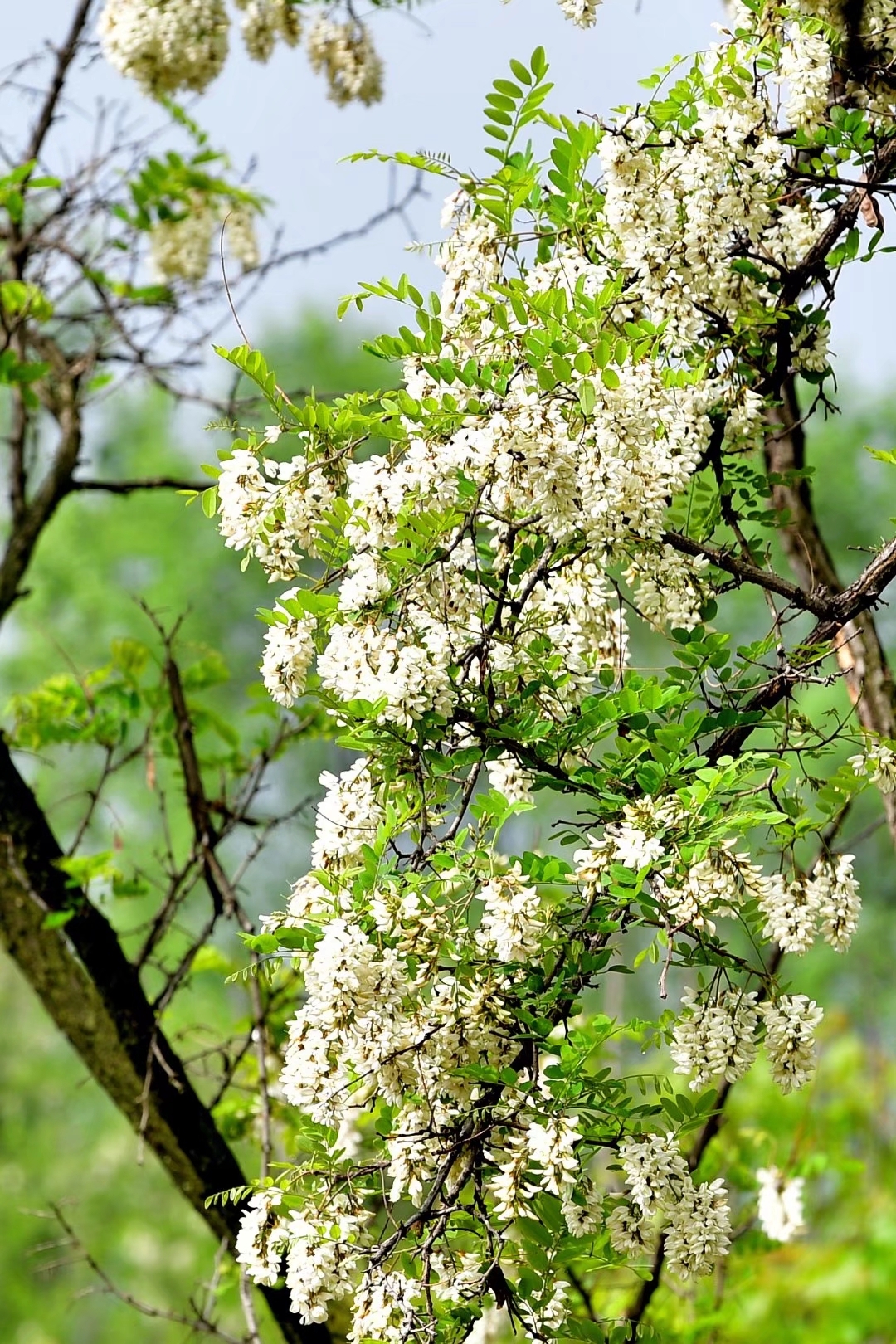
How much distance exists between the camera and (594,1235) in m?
1.13

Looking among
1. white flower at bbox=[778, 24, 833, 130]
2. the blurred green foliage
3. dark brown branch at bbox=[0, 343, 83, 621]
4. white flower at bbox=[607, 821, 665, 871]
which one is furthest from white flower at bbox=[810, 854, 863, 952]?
the blurred green foliage

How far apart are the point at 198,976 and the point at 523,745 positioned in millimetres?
8609

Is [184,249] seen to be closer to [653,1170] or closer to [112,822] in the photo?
[653,1170]

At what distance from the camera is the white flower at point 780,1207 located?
5.82ft

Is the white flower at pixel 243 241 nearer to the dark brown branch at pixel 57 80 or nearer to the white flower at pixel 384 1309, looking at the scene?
the dark brown branch at pixel 57 80

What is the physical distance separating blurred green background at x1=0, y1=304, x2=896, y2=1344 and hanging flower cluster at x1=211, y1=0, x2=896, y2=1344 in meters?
2.15

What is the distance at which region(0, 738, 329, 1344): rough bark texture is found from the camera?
1.90 metres

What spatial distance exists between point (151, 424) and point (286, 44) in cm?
1274

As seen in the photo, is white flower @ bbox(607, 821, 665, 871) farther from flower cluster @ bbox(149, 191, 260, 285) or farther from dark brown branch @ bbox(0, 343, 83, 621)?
flower cluster @ bbox(149, 191, 260, 285)

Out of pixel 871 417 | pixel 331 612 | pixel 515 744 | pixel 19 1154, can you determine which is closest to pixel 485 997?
pixel 515 744

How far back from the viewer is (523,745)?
3.81ft

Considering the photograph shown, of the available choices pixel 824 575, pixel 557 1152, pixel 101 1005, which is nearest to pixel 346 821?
pixel 557 1152

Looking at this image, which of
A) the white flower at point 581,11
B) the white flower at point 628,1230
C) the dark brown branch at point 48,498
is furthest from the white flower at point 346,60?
the white flower at point 628,1230

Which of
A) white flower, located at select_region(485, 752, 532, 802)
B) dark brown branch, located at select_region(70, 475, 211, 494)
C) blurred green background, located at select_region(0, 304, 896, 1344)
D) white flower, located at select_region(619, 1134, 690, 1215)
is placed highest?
blurred green background, located at select_region(0, 304, 896, 1344)
